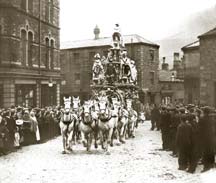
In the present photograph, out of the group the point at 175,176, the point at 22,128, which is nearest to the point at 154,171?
the point at 175,176

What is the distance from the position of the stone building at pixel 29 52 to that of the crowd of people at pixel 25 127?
4840mm

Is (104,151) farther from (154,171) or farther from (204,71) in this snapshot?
(204,71)

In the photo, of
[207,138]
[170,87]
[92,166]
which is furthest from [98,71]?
[170,87]

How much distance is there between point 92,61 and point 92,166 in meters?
38.6

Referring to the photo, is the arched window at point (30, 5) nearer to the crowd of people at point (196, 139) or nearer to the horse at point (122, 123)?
the horse at point (122, 123)

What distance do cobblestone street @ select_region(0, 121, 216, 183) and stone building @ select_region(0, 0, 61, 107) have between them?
363 inches

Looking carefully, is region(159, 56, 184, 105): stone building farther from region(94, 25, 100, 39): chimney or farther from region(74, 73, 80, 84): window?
region(74, 73, 80, 84): window

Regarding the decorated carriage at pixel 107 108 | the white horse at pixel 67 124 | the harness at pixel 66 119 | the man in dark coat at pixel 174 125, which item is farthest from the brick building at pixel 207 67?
the harness at pixel 66 119

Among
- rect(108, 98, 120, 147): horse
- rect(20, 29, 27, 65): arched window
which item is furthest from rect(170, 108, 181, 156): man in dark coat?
rect(20, 29, 27, 65): arched window

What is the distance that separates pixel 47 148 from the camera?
16.6m

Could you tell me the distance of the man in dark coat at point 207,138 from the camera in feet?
36.8

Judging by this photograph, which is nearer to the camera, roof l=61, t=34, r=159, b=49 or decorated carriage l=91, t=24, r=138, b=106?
decorated carriage l=91, t=24, r=138, b=106

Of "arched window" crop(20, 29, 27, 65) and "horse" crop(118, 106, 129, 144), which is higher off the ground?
"arched window" crop(20, 29, 27, 65)

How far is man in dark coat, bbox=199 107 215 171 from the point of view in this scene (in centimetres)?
1122
